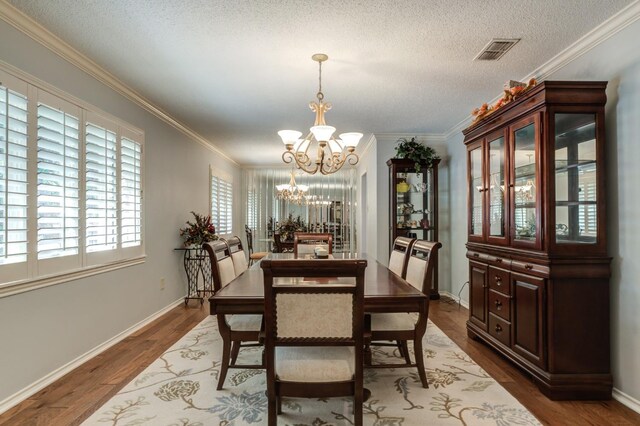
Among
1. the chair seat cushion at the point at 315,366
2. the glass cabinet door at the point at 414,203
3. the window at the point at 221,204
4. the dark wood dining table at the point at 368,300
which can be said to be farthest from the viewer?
the window at the point at 221,204

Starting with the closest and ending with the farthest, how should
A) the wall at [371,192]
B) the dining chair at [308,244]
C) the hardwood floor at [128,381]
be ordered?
the hardwood floor at [128,381]
the dining chair at [308,244]
the wall at [371,192]

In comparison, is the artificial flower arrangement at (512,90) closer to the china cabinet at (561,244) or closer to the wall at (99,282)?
the china cabinet at (561,244)

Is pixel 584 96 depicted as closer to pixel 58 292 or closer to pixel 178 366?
pixel 178 366

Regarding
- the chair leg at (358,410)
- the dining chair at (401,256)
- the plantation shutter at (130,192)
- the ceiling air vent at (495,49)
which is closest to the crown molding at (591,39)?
the ceiling air vent at (495,49)

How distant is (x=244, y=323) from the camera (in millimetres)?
2428

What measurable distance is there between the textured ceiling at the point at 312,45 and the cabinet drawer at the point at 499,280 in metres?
1.75

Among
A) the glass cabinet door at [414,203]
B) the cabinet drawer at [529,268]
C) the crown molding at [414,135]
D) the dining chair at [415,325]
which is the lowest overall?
the dining chair at [415,325]

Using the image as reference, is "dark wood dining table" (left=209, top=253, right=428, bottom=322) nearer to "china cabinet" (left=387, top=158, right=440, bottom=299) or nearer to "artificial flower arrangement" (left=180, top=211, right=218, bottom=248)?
"artificial flower arrangement" (left=180, top=211, right=218, bottom=248)

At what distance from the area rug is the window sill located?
0.93m

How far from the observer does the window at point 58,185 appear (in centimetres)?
220

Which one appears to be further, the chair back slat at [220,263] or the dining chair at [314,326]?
the chair back slat at [220,263]

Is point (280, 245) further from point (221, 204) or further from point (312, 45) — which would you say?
point (312, 45)

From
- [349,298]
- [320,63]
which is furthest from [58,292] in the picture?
[320,63]

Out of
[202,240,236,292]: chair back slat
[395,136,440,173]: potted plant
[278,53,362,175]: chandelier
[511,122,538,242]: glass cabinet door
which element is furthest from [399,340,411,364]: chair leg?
[395,136,440,173]: potted plant
